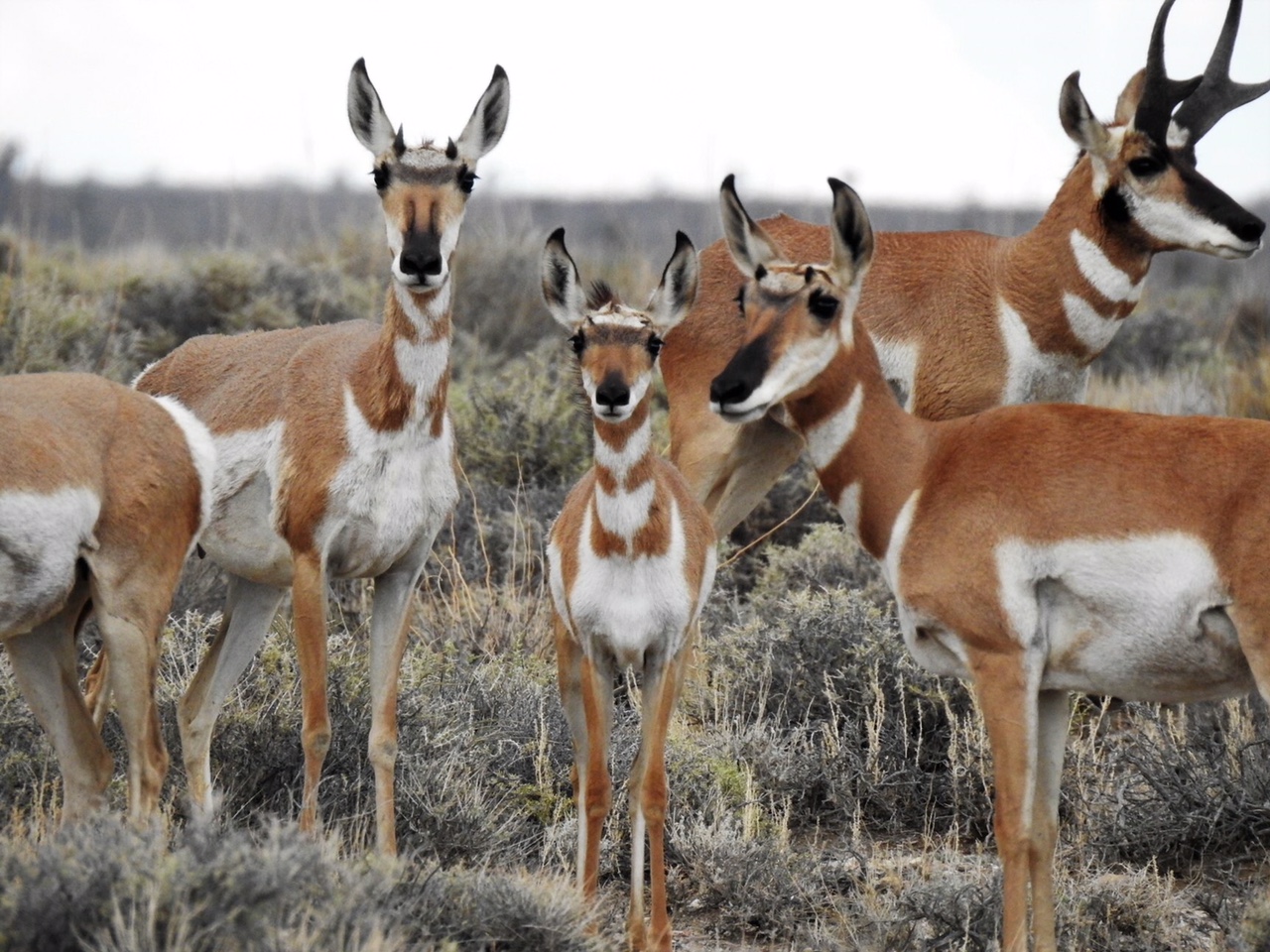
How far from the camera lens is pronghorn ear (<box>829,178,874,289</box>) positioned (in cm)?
491

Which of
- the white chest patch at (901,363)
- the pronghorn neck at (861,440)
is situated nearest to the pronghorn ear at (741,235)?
the pronghorn neck at (861,440)

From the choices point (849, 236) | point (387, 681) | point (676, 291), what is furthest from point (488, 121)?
point (387, 681)

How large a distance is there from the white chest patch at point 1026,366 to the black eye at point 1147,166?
0.76 m

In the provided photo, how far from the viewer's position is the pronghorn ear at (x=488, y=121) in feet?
19.5

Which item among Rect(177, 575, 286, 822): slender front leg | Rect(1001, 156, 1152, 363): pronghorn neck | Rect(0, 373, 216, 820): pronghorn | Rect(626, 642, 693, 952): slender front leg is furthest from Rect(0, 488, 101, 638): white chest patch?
Rect(1001, 156, 1152, 363): pronghorn neck

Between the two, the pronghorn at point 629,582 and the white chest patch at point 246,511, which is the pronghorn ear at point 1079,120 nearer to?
the pronghorn at point 629,582

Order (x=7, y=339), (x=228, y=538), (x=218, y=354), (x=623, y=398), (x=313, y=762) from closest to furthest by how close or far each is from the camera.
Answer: (x=623, y=398)
(x=313, y=762)
(x=228, y=538)
(x=218, y=354)
(x=7, y=339)

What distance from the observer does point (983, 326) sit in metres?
6.70

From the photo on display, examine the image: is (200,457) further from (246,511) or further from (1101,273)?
(1101,273)

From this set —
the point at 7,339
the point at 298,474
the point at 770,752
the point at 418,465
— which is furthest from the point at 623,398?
the point at 7,339

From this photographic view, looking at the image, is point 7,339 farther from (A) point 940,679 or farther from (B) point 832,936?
(B) point 832,936

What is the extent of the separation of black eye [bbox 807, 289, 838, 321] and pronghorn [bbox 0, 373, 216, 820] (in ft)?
6.56

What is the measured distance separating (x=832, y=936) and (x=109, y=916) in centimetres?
241

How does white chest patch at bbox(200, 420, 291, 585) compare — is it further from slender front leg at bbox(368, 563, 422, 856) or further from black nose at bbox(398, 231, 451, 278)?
black nose at bbox(398, 231, 451, 278)
